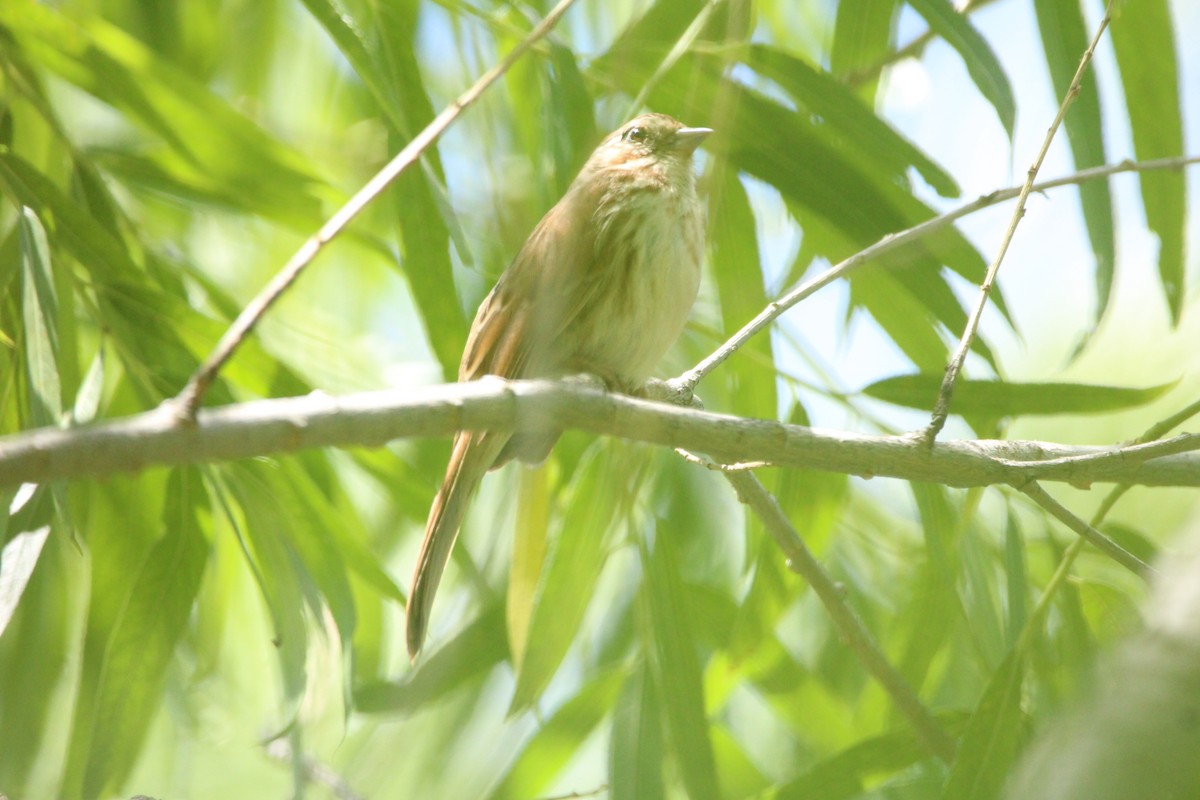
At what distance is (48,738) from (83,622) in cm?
88

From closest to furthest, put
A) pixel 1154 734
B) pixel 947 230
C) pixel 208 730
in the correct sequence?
1. pixel 1154 734
2. pixel 947 230
3. pixel 208 730

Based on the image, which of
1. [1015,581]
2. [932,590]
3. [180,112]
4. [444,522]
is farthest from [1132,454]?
[180,112]

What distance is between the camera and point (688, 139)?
3.44 m

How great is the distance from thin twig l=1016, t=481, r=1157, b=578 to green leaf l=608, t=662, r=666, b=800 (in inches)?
43.9

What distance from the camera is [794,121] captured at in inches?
112

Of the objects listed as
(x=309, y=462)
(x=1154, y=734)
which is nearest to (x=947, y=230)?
(x=309, y=462)

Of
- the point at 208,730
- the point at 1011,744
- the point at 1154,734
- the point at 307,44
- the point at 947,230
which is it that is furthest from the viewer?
the point at 307,44

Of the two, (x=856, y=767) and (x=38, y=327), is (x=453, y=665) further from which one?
(x=38, y=327)

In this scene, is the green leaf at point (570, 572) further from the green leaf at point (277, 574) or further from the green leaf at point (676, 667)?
the green leaf at point (277, 574)

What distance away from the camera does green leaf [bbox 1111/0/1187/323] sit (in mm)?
2777

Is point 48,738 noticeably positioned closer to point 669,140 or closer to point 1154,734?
point 669,140

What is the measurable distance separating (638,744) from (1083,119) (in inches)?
70.8

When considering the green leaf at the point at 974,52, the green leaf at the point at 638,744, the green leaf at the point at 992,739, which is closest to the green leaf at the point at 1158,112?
the green leaf at the point at 974,52

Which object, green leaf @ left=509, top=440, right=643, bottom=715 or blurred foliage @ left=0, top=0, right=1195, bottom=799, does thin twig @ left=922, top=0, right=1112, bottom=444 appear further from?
green leaf @ left=509, top=440, right=643, bottom=715
